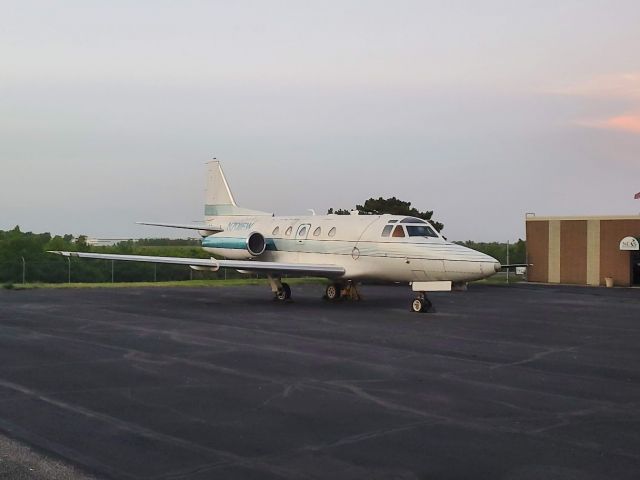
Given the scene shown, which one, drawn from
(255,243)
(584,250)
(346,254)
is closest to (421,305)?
(346,254)

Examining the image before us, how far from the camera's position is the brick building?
3769cm

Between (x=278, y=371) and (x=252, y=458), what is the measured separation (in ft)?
13.8

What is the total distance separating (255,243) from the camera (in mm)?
→ 25703

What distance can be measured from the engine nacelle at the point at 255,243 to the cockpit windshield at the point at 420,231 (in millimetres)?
6688

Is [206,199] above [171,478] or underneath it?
above

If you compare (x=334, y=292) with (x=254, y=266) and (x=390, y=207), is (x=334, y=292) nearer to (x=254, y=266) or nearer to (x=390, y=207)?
(x=254, y=266)

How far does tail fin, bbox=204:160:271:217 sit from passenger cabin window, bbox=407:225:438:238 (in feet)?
34.0

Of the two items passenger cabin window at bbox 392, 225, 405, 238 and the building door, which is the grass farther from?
the building door

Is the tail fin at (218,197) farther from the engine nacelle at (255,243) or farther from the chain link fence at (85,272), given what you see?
the chain link fence at (85,272)

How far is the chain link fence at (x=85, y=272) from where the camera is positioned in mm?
36969

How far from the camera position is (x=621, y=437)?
6762mm

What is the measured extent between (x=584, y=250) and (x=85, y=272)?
100ft

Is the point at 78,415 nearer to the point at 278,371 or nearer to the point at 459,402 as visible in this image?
the point at 278,371

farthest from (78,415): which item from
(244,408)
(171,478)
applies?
(171,478)
